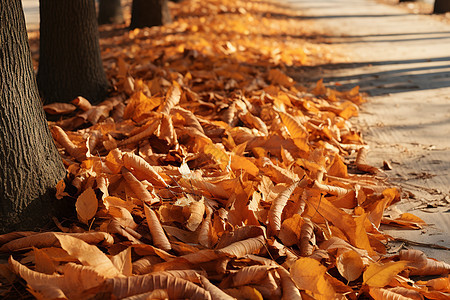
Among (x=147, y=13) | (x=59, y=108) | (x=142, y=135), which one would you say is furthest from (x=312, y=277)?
(x=147, y=13)

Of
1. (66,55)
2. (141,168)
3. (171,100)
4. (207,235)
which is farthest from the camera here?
(66,55)

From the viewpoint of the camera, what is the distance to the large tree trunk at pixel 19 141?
7.06 feet

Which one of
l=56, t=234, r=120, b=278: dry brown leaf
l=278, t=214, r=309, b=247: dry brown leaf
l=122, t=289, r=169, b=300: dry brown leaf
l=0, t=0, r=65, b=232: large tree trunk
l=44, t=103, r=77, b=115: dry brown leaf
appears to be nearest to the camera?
l=122, t=289, r=169, b=300: dry brown leaf

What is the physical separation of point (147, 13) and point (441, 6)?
9.02 m

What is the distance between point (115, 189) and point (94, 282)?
852mm

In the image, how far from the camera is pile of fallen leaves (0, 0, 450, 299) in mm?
1867

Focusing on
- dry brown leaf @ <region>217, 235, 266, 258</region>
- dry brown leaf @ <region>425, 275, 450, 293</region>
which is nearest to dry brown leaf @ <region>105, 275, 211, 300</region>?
dry brown leaf @ <region>217, 235, 266, 258</region>

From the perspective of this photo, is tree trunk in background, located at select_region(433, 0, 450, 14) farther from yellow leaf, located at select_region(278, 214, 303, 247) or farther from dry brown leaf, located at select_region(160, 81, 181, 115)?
yellow leaf, located at select_region(278, 214, 303, 247)

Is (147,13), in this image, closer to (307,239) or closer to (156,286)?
(307,239)

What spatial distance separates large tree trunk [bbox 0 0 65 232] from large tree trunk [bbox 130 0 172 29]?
23.6 ft

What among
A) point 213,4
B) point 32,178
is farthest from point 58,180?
point 213,4

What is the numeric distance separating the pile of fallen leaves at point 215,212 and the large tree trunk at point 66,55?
0.85 feet

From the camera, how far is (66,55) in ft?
14.3

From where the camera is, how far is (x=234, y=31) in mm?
9180
